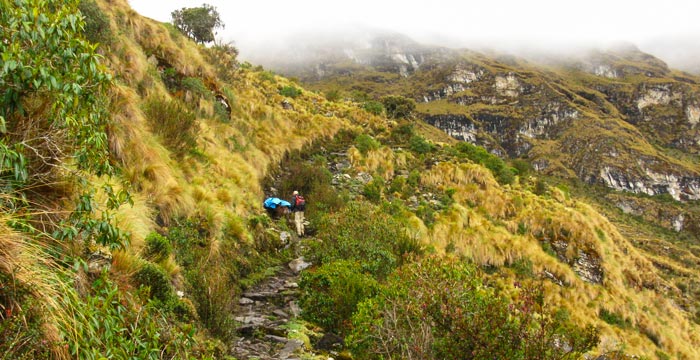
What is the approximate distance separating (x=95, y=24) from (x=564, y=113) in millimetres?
140316

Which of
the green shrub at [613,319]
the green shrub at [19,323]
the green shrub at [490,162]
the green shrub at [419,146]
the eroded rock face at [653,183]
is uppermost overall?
the green shrub at [19,323]

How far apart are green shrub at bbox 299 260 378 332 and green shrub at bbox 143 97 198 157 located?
405 centimetres

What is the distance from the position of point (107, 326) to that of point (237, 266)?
182 inches

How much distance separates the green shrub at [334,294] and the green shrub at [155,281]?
2.28 meters

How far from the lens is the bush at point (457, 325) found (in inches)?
134

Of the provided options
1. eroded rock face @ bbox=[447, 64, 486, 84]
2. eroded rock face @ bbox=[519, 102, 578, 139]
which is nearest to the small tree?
eroded rock face @ bbox=[519, 102, 578, 139]

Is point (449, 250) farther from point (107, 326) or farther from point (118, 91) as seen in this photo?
point (107, 326)

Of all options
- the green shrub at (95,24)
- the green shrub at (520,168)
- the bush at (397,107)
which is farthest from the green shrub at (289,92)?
the green shrub at (95,24)

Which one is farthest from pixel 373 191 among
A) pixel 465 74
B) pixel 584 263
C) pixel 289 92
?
pixel 465 74

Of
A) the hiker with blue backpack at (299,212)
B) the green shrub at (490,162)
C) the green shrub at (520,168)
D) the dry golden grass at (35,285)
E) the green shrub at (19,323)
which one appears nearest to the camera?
the green shrub at (19,323)

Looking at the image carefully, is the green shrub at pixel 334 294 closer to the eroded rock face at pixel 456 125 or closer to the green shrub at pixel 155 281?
the green shrub at pixel 155 281

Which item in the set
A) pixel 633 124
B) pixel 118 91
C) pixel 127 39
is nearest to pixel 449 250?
pixel 118 91

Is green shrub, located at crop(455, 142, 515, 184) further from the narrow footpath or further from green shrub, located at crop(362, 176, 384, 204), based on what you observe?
the narrow footpath

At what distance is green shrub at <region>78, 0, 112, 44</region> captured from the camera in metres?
8.55
